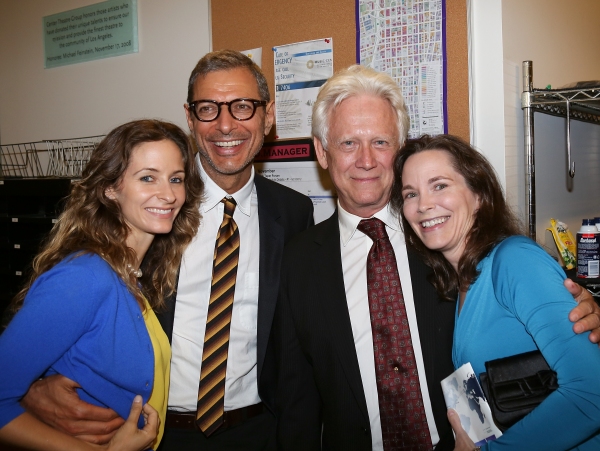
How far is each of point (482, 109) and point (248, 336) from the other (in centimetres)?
122

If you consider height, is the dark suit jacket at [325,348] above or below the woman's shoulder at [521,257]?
below

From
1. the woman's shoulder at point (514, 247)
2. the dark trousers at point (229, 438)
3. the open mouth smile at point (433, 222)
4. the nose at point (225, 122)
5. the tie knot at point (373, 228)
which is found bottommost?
the dark trousers at point (229, 438)

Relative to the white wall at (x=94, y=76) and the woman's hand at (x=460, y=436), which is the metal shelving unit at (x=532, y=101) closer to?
the woman's hand at (x=460, y=436)

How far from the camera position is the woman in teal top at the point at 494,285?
107cm

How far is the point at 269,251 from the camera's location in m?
1.81

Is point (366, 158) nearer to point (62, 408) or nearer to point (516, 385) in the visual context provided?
point (516, 385)

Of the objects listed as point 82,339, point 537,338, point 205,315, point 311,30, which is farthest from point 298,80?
point 537,338

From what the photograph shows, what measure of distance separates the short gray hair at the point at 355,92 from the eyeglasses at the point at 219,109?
0.25 meters

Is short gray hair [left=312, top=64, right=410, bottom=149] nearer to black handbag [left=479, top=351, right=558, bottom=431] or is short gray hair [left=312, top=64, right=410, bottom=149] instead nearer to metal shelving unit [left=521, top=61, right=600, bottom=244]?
metal shelving unit [left=521, top=61, right=600, bottom=244]

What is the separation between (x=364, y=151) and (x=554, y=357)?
2.79 feet

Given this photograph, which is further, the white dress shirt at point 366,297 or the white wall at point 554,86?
the white wall at point 554,86

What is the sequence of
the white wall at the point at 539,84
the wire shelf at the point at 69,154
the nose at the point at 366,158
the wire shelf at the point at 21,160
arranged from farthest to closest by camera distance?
the wire shelf at the point at 21,160 → the wire shelf at the point at 69,154 → the white wall at the point at 539,84 → the nose at the point at 366,158

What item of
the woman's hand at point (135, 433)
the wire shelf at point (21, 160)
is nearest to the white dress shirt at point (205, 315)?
the woman's hand at point (135, 433)

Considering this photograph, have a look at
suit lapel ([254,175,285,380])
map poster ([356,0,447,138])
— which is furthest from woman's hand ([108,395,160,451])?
map poster ([356,0,447,138])
